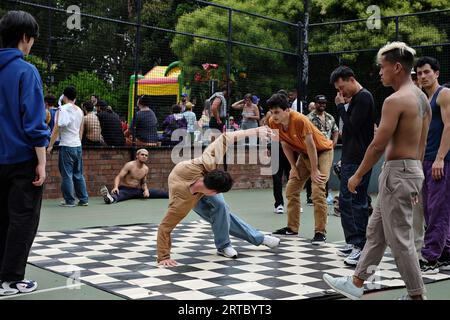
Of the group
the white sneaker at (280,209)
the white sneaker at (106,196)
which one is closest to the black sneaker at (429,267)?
the white sneaker at (280,209)

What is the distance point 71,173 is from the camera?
9.51 metres

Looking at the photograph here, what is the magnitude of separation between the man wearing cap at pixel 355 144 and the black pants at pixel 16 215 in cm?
279

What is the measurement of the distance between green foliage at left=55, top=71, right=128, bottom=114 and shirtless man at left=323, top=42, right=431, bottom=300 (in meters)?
8.62

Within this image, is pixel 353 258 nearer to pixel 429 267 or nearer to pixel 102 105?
pixel 429 267

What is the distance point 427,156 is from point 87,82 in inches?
327

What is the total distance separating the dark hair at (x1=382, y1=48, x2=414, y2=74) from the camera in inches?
149

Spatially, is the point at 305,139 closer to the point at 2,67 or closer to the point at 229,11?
the point at 2,67

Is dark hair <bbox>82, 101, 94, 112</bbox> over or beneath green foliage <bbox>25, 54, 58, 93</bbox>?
beneath

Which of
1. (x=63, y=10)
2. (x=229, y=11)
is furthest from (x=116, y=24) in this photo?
(x=229, y=11)

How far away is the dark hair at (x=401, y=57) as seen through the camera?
377 cm

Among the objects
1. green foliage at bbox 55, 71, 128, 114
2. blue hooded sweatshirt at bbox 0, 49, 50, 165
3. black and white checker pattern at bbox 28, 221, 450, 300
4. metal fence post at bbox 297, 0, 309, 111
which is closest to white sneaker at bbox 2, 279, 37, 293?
black and white checker pattern at bbox 28, 221, 450, 300

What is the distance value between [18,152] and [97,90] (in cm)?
828

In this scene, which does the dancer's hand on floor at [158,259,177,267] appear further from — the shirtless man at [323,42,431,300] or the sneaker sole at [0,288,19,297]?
the shirtless man at [323,42,431,300]

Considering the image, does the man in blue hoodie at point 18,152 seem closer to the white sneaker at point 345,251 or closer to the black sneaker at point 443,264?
the white sneaker at point 345,251
